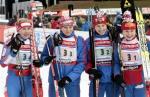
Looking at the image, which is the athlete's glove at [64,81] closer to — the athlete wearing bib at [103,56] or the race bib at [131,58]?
the athlete wearing bib at [103,56]

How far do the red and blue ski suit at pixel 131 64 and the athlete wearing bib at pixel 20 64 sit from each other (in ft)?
3.28

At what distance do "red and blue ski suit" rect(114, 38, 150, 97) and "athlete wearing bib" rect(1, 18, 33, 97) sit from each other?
39.4 inches

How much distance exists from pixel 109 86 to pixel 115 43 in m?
0.49

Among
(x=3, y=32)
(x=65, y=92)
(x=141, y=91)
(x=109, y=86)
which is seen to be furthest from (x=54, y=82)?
(x=3, y=32)

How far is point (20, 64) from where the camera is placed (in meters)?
5.23

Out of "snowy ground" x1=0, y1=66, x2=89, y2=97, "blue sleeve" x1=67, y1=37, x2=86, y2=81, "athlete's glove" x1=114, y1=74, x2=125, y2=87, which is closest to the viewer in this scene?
"athlete's glove" x1=114, y1=74, x2=125, y2=87

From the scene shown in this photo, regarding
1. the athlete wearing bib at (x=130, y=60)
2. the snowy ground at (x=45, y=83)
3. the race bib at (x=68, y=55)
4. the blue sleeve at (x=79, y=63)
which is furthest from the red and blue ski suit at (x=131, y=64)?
the snowy ground at (x=45, y=83)

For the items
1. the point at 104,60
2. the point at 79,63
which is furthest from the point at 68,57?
the point at 104,60

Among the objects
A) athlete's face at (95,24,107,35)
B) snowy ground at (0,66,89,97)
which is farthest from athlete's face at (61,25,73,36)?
snowy ground at (0,66,89,97)

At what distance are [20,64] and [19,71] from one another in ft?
0.26

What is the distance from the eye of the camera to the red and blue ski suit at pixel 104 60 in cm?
516

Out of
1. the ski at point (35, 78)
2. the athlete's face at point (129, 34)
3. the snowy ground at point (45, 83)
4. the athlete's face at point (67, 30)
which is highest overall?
the athlete's face at point (67, 30)

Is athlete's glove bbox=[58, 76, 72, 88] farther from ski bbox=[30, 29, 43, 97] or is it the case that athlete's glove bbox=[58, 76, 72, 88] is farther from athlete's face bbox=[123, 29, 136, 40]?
athlete's face bbox=[123, 29, 136, 40]

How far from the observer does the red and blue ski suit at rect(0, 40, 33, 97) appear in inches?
205
